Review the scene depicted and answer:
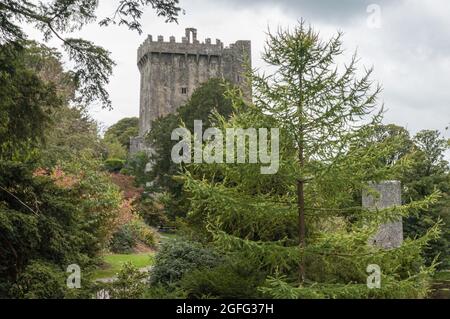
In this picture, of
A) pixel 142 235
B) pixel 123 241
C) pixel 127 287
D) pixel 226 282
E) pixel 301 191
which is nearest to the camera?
pixel 301 191

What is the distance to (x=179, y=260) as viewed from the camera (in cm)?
1156

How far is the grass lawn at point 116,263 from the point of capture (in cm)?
1697

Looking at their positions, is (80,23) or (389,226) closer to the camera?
(80,23)

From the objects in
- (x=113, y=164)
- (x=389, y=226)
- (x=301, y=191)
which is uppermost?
(x=113, y=164)

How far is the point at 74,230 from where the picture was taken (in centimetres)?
1009

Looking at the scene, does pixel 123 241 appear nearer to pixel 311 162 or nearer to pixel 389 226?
pixel 389 226

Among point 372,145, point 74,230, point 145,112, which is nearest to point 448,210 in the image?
point 372,145

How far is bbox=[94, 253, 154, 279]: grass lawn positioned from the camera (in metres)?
17.0

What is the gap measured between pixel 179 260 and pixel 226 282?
2163mm

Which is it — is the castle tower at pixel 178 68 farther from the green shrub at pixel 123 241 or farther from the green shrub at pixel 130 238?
the green shrub at pixel 123 241

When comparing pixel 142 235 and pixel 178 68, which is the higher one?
pixel 178 68

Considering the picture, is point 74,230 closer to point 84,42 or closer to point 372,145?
point 84,42

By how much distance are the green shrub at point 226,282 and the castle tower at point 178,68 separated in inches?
1750

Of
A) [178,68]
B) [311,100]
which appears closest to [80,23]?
[311,100]
